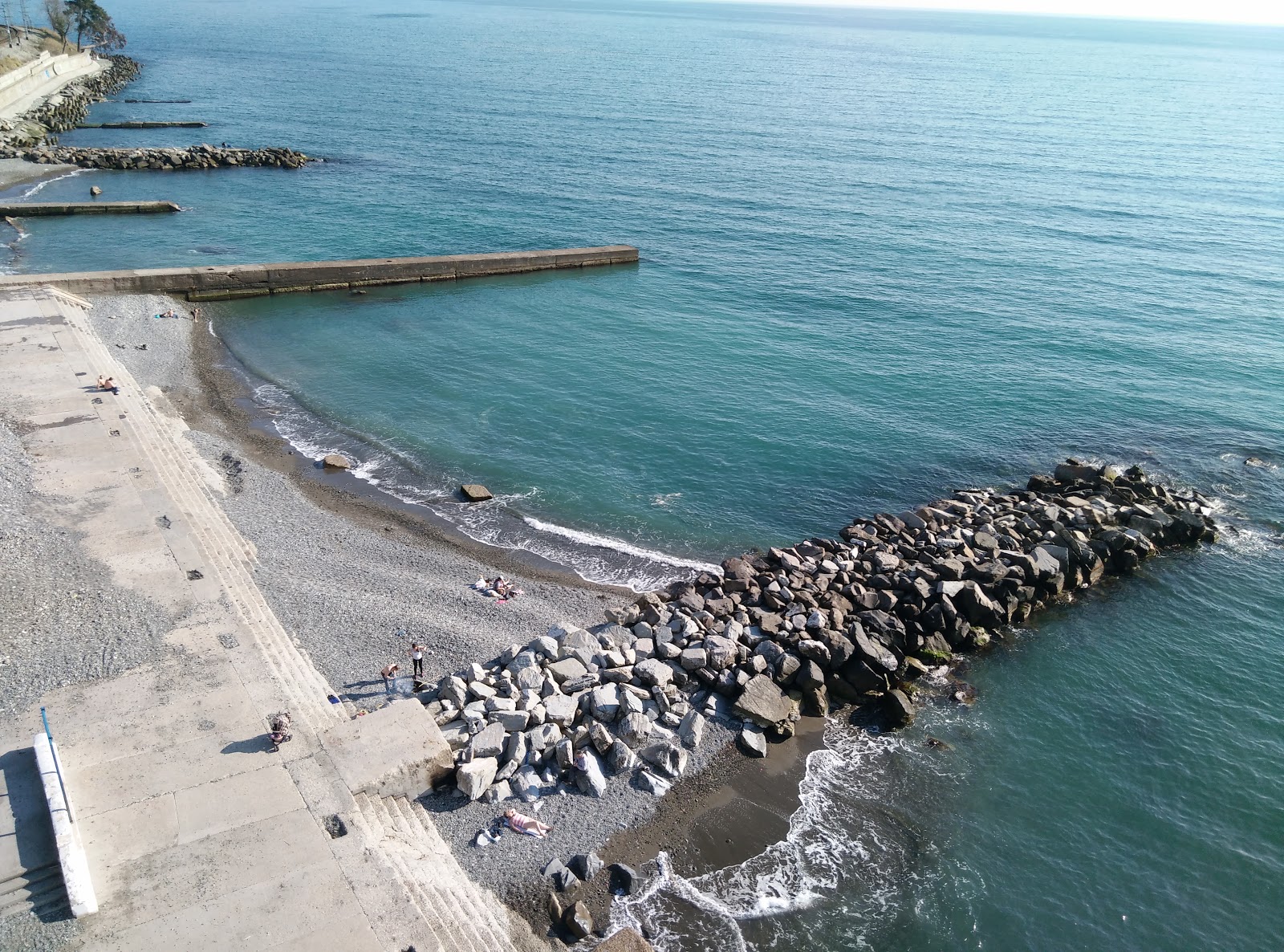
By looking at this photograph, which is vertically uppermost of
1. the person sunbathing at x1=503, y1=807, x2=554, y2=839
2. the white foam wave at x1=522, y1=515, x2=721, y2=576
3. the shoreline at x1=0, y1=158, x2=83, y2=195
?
the shoreline at x1=0, y1=158, x2=83, y2=195

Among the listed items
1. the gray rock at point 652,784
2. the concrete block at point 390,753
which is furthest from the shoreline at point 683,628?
the concrete block at point 390,753

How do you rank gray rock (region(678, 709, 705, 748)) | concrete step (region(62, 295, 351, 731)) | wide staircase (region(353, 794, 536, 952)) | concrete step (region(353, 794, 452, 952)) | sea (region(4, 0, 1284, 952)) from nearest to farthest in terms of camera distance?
concrete step (region(353, 794, 452, 952)) < wide staircase (region(353, 794, 536, 952)) < sea (region(4, 0, 1284, 952)) < concrete step (region(62, 295, 351, 731)) < gray rock (region(678, 709, 705, 748))

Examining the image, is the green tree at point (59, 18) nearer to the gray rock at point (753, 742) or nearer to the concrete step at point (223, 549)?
the concrete step at point (223, 549)

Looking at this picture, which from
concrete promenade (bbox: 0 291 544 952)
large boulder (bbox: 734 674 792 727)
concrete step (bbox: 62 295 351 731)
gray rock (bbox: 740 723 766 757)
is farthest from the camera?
large boulder (bbox: 734 674 792 727)

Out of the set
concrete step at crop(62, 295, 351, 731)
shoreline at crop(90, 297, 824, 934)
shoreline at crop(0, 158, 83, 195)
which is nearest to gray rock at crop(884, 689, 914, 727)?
shoreline at crop(90, 297, 824, 934)

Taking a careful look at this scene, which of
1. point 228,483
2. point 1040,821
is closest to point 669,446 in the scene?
point 228,483

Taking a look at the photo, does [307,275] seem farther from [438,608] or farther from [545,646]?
[545,646]

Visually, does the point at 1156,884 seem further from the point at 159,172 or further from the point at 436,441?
the point at 159,172

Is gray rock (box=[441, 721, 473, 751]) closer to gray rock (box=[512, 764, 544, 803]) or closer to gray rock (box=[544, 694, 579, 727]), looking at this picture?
gray rock (box=[512, 764, 544, 803])
